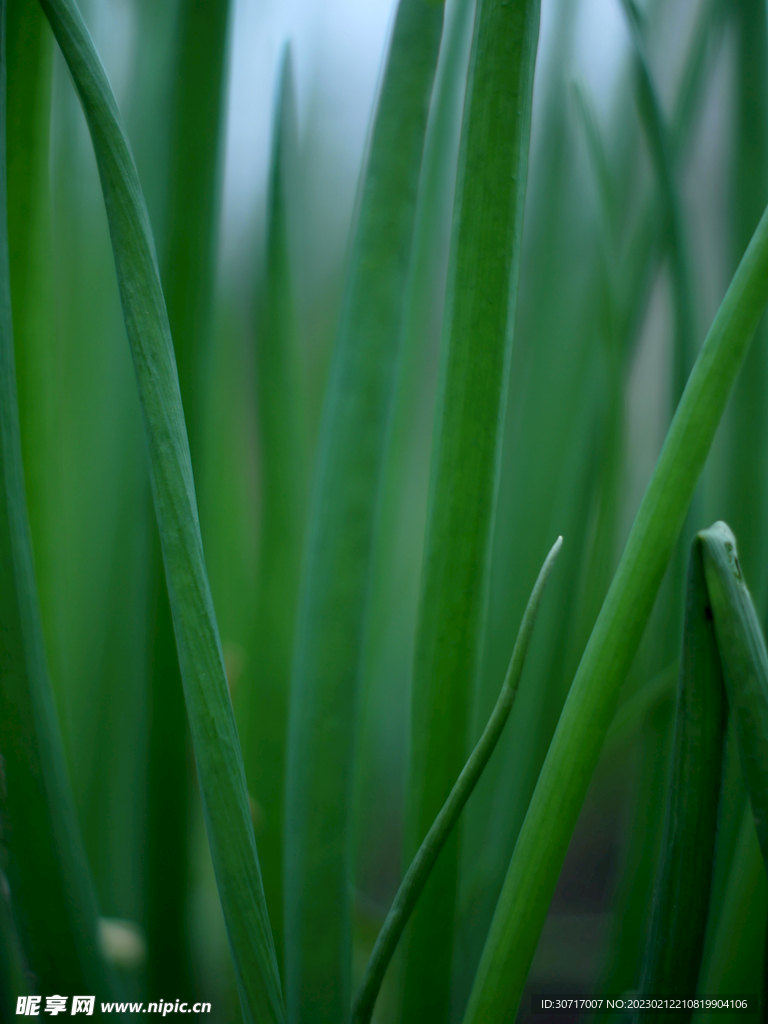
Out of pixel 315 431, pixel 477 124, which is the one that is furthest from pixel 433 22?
pixel 315 431

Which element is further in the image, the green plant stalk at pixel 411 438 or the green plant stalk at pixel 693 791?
the green plant stalk at pixel 411 438

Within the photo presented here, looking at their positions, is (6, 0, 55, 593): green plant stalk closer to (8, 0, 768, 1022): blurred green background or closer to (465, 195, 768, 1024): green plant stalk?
(8, 0, 768, 1022): blurred green background

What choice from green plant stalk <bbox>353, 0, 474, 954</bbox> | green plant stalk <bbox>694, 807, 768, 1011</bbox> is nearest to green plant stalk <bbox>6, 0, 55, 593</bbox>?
green plant stalk <bbox>353, 0, 474, 954</bbox>

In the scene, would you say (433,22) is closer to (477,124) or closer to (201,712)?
(477,124)

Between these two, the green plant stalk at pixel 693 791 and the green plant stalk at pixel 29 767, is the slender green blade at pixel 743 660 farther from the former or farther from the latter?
the green plant stalk at pixel 29 767

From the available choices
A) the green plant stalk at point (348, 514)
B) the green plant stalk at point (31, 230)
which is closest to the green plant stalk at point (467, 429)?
the green plant stalk at point (348, 514)

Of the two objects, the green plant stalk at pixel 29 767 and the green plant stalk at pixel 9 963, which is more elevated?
the green plant stalk at pixel 29 767
